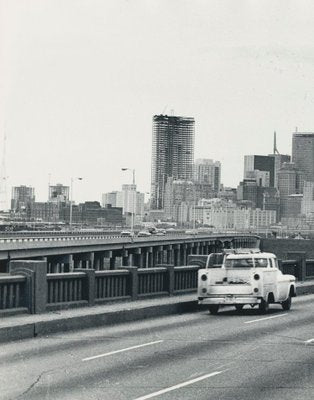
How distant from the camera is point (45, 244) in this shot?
9125 centimetres

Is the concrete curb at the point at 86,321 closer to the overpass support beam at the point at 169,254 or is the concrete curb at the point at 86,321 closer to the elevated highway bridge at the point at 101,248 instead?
the elevated highway bridge at the point at 101,248

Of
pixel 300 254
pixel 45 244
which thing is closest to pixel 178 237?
pixel 45 244

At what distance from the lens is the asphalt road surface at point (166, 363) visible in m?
11.9

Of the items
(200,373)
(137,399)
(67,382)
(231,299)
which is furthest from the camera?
(231,299)

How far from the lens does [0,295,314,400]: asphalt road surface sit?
39.0ft

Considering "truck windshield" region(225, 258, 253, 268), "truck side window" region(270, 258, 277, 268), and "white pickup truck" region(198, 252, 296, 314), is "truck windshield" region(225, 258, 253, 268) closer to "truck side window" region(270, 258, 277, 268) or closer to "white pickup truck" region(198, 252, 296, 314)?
"white pickup truck" region(198, 252, 296, 314)

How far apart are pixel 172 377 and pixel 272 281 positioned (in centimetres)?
1225

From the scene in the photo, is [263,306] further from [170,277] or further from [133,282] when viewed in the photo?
[133,282]

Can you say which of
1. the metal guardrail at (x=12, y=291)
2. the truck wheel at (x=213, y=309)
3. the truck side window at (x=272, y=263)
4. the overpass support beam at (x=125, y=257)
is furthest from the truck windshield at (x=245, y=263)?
the overpass support beam at (x=125, y=257)

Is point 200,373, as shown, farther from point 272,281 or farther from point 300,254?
point 300,254

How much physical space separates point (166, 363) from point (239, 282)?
1003cm

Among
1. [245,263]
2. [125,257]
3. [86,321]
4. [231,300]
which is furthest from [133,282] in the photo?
[125,257]

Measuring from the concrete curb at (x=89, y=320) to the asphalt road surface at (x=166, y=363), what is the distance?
35 centimetres

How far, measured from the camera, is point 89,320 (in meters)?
19.9
